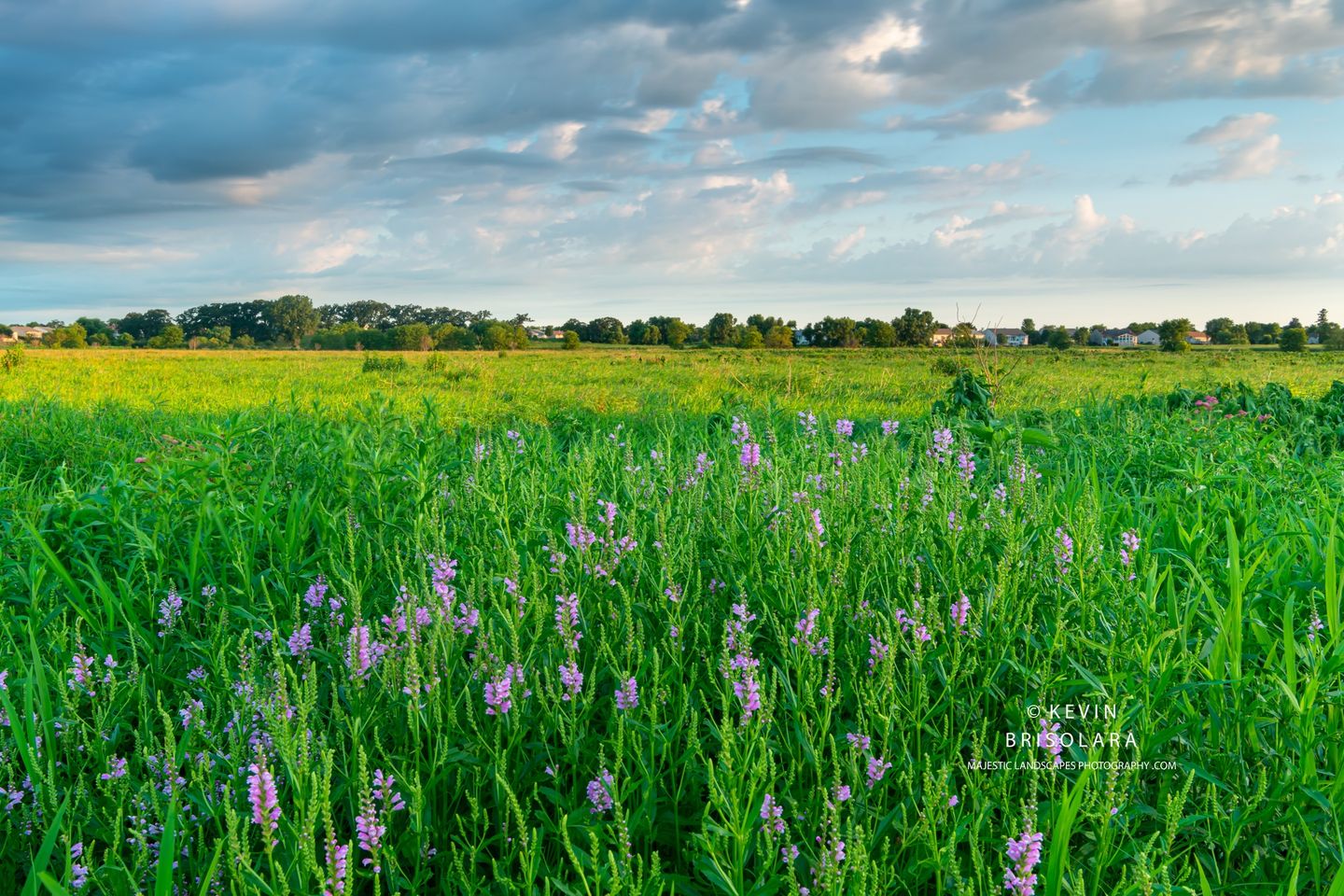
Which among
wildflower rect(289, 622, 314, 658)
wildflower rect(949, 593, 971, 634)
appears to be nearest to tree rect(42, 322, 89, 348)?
wildflower rect(289, 622, 314, 658)

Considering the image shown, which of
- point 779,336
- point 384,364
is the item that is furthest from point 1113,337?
point 384,364

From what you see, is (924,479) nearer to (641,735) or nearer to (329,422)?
(641,735)

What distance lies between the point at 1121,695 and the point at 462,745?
208 centimetres

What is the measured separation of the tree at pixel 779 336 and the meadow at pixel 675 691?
61.8 m

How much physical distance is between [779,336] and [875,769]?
68.2 m

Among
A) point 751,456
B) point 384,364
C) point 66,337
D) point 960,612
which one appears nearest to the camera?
point 960,612

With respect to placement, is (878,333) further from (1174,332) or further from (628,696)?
(628,696)

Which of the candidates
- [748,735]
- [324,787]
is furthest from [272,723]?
[748,735]

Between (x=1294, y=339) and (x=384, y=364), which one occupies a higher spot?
(x=1294, y=339)

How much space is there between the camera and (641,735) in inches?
102

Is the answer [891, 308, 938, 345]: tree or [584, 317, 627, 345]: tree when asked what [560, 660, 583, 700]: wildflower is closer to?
[891, 308, 938, 345]: tree

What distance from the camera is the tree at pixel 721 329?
6799 cm

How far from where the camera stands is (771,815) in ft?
6.74

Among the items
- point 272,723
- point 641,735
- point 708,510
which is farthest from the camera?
point 708,510
